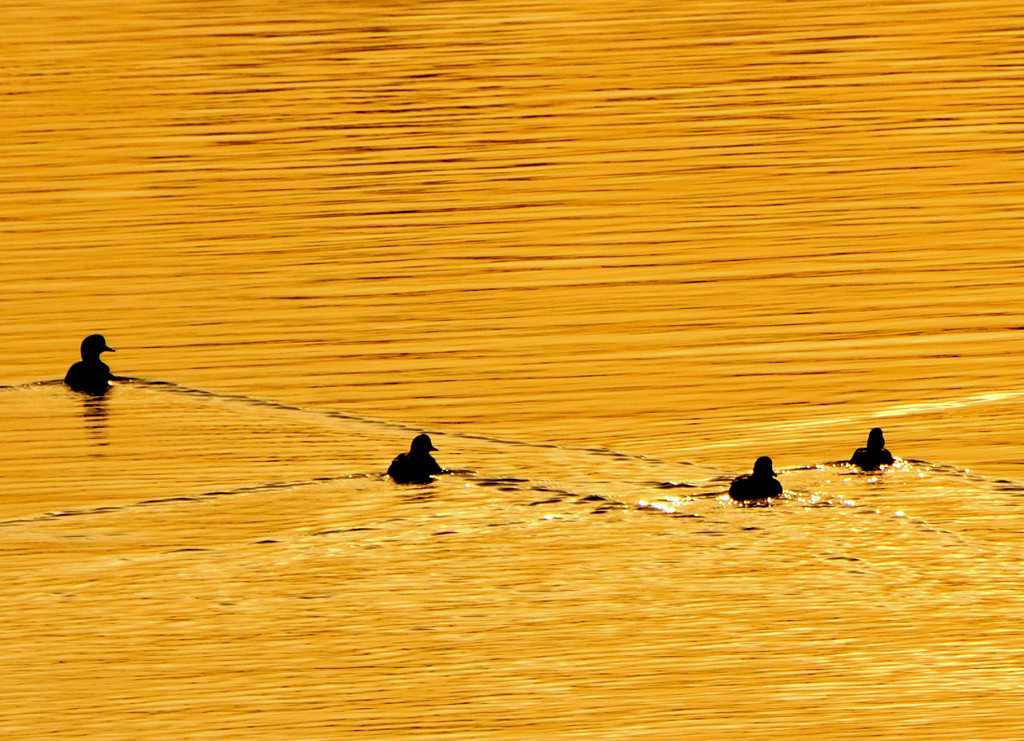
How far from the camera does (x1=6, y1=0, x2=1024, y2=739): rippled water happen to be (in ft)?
48.9

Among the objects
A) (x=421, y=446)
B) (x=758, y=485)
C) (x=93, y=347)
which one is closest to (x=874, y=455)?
A: (x=758, y=485)

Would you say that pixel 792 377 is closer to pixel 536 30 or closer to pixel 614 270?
pixel 614 270

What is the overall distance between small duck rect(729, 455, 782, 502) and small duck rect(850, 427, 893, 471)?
936mm

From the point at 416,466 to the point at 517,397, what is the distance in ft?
10.6

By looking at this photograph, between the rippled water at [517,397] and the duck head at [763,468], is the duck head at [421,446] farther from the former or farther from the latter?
the duck head at [763,468]

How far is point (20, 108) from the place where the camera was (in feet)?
132

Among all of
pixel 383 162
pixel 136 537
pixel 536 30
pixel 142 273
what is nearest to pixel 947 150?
pixel 383 162

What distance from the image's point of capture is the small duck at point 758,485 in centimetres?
1764

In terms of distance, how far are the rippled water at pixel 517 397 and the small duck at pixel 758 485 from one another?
23 cm

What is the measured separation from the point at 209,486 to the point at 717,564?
470 cm

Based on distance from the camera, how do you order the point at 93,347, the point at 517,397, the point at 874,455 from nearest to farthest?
1. the point at 874,455
2. the point at 517,397
3. the point at 93,347

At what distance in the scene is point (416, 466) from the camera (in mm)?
18656

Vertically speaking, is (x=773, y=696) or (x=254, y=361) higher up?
(x=254, y=361)

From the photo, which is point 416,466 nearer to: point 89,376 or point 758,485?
point 758,485
